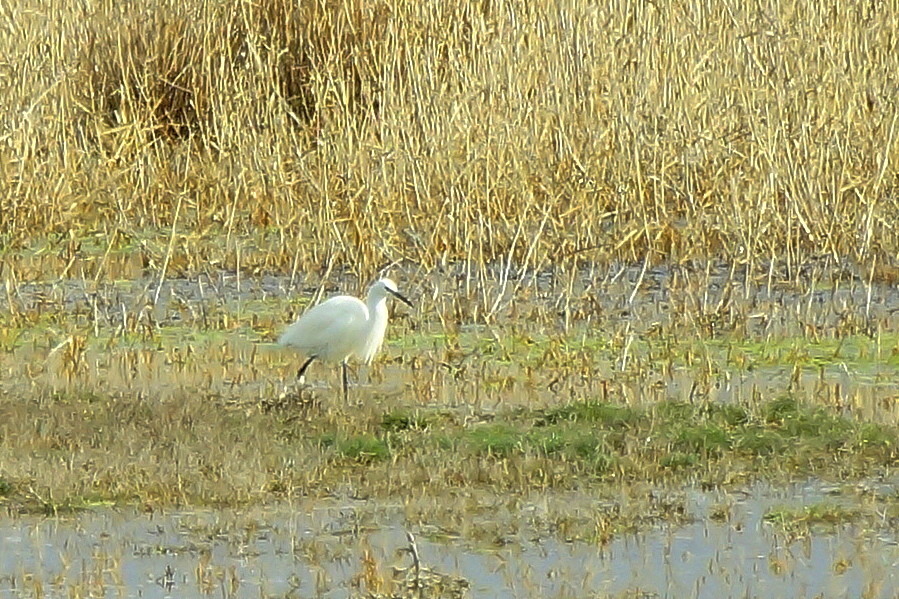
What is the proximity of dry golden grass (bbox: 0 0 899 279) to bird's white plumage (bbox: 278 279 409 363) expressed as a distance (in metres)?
1.33

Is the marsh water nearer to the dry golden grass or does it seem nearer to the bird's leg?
the bird's leg

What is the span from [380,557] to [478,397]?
6.72 ft

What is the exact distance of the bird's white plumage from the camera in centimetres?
718

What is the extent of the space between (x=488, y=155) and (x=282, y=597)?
487 cm

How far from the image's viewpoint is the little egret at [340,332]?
23.6ft

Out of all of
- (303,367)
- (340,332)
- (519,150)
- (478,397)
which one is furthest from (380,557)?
(519,150)

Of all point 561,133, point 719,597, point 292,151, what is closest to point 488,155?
point 561,133

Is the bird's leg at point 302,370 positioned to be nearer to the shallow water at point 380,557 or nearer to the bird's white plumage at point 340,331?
the bird's white plumage at point 340,331

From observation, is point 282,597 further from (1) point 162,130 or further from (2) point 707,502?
(1) point 162,130

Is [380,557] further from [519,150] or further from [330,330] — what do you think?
Result: [519,150]

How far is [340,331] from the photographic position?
7172 millimetres

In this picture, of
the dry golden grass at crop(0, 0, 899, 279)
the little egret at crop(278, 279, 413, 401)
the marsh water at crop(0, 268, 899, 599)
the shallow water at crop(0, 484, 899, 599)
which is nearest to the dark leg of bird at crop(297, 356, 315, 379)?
the little egret at crop(278, 279, 413, 401)

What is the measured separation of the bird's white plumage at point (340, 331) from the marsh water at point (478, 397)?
165mm

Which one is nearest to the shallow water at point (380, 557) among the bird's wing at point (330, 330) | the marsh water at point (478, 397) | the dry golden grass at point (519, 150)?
the marsh water at point (478, 397)
